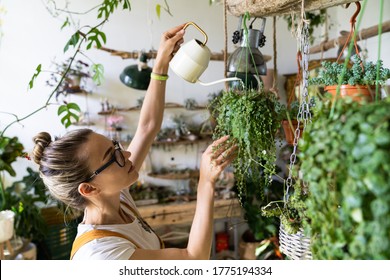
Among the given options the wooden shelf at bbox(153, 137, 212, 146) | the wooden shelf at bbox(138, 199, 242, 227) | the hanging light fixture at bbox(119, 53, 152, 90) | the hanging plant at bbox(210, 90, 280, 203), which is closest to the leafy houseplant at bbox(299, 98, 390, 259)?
the hanging plant at bbox(210, 90, 280, 203)

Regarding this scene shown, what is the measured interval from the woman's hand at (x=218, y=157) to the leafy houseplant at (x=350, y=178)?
463 mm

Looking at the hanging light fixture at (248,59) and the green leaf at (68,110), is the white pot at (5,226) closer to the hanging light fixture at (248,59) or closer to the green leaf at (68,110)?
the green leaf at (68,110)

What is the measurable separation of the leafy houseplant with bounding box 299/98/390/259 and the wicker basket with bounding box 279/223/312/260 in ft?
0.83

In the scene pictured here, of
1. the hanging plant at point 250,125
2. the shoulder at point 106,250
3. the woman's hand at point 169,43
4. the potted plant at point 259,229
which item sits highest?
→ the woman's hand at point 169,43

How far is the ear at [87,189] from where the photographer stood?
115cm

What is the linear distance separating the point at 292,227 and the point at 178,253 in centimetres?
40

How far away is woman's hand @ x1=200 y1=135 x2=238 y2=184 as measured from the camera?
109 centimetres

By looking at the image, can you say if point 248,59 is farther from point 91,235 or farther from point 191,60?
point 91,235

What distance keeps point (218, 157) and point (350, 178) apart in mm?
587

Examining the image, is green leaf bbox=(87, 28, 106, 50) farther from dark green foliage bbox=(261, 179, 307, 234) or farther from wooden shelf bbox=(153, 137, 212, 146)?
wooden shelf bbox=(153, 137, 212, 146)

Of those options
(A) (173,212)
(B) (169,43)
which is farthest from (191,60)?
(A) (173,212)

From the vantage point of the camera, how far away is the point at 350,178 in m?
0.54

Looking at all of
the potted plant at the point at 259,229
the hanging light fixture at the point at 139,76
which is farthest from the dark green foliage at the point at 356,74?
the potted plant at the point at 259,229
